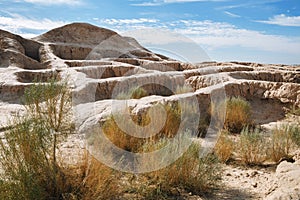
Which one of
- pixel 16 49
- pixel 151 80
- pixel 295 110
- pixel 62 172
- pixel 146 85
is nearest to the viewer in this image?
pixel 62 172

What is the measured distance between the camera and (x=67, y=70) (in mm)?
10148

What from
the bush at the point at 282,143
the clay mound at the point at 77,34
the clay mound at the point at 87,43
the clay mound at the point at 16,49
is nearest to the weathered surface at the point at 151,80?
the clay mound at the point at 16,49

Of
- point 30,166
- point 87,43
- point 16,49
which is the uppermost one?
point 87,43

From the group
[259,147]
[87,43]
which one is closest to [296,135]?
[259,147]

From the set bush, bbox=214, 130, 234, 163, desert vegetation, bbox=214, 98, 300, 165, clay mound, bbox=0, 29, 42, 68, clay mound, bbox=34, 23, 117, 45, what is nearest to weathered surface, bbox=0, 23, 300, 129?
clay mound, bbox=0, 29, 42, 68

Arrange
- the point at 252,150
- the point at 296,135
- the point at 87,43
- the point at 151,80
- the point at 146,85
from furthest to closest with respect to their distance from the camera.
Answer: the point at 87,43 < the point at 151,80 < the point at 146,85 < the point at 296,135 < the point at 252,150

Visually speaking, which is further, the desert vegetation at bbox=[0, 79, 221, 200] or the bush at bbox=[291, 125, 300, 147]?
the bush at bbox=[291, 125, 300, 147]

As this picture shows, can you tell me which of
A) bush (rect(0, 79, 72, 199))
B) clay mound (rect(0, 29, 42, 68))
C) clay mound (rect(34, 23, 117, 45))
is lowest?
bush (rect(0, 79, 72, 199))

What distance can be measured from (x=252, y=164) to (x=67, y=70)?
7.38 metres

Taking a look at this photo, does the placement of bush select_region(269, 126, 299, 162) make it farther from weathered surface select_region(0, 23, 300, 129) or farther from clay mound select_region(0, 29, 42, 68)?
clay mound select_region(0, 29, 42, 68)

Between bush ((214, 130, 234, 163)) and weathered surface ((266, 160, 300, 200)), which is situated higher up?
weathered surface ((266, 160, 300, 200))

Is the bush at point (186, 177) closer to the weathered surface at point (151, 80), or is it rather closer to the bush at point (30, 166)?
the bush at point (30, 166)

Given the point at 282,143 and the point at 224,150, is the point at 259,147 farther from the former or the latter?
the point at 224,150

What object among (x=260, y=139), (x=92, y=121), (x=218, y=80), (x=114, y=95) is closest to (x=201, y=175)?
(x=260, y=139)
